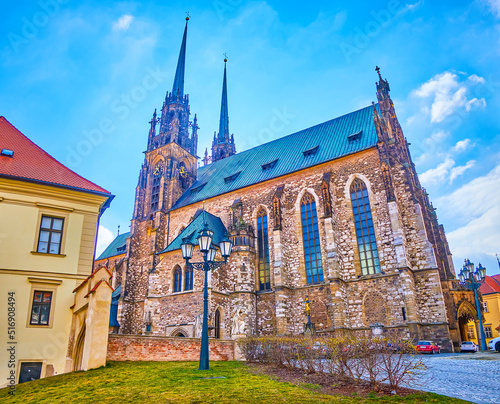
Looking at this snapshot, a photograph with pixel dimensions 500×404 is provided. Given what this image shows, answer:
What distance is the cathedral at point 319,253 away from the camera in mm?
21844

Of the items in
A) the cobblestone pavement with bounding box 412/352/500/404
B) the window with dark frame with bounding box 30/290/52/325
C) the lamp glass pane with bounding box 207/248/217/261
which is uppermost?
the lamp glass pane with bounding box 207/248/217/261

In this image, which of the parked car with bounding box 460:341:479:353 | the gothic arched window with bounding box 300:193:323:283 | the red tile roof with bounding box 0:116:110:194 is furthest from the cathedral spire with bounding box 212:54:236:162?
the parked car with bounding box 460:341:479:353

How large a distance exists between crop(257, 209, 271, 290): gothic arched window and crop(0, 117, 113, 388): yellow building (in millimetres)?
13744

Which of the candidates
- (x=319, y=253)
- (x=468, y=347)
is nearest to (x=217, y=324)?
(x=319, y=253)

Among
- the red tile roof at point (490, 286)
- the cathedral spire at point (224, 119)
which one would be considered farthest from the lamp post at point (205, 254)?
the red tile roof at point (490, 286)

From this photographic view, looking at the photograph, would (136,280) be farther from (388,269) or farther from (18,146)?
(388,269)

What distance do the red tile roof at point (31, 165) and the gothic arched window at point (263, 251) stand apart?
1410cm

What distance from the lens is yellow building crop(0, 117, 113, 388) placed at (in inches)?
508

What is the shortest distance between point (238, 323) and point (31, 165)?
48.2 feet

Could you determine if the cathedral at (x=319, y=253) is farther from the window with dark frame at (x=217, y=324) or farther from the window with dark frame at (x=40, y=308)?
the window with dark frame at (x=40, y=308)

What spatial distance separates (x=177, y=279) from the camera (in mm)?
25641

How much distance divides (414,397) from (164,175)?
32.3 meters

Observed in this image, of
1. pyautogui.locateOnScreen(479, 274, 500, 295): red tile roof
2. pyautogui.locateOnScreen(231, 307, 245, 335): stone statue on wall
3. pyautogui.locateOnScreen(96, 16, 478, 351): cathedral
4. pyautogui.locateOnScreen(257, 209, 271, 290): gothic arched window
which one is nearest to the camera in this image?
pyautogui.locateOnScreen(96, 16, 478, 351): cathedral

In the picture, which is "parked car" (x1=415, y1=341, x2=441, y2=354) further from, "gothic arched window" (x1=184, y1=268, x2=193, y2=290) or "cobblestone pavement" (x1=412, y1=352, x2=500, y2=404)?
"gothic arched window" (x1=184, y1=268, x2=193, y2=290)
